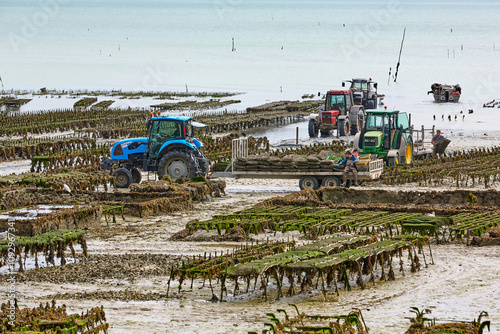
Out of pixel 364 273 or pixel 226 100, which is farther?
pixel 226 100

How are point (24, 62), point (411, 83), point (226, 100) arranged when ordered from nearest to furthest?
point (226, 100), point (411, 83), point (24, 62)

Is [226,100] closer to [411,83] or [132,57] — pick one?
[411,83]

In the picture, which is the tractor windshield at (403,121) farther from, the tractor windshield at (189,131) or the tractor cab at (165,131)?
the tractor cab at (165,131)

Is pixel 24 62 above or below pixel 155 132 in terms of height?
above

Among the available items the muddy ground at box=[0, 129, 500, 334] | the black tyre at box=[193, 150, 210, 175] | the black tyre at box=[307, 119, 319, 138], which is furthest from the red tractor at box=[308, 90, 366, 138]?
the muddy ground at box=[0, 129, 500, 334]

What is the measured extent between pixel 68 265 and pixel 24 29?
18898 cm

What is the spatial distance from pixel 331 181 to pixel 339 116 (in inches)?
563

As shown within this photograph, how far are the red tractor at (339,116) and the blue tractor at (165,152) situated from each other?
45.6 ft

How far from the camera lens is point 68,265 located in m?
16.0

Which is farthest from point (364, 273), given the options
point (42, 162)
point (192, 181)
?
point (42, 162)

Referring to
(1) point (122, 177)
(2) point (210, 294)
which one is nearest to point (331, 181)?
(1) point (122, 177)

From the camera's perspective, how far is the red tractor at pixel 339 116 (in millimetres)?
39219

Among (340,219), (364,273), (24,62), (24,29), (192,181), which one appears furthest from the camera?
(24,29)

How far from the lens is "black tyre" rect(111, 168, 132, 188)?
26.0 metres
